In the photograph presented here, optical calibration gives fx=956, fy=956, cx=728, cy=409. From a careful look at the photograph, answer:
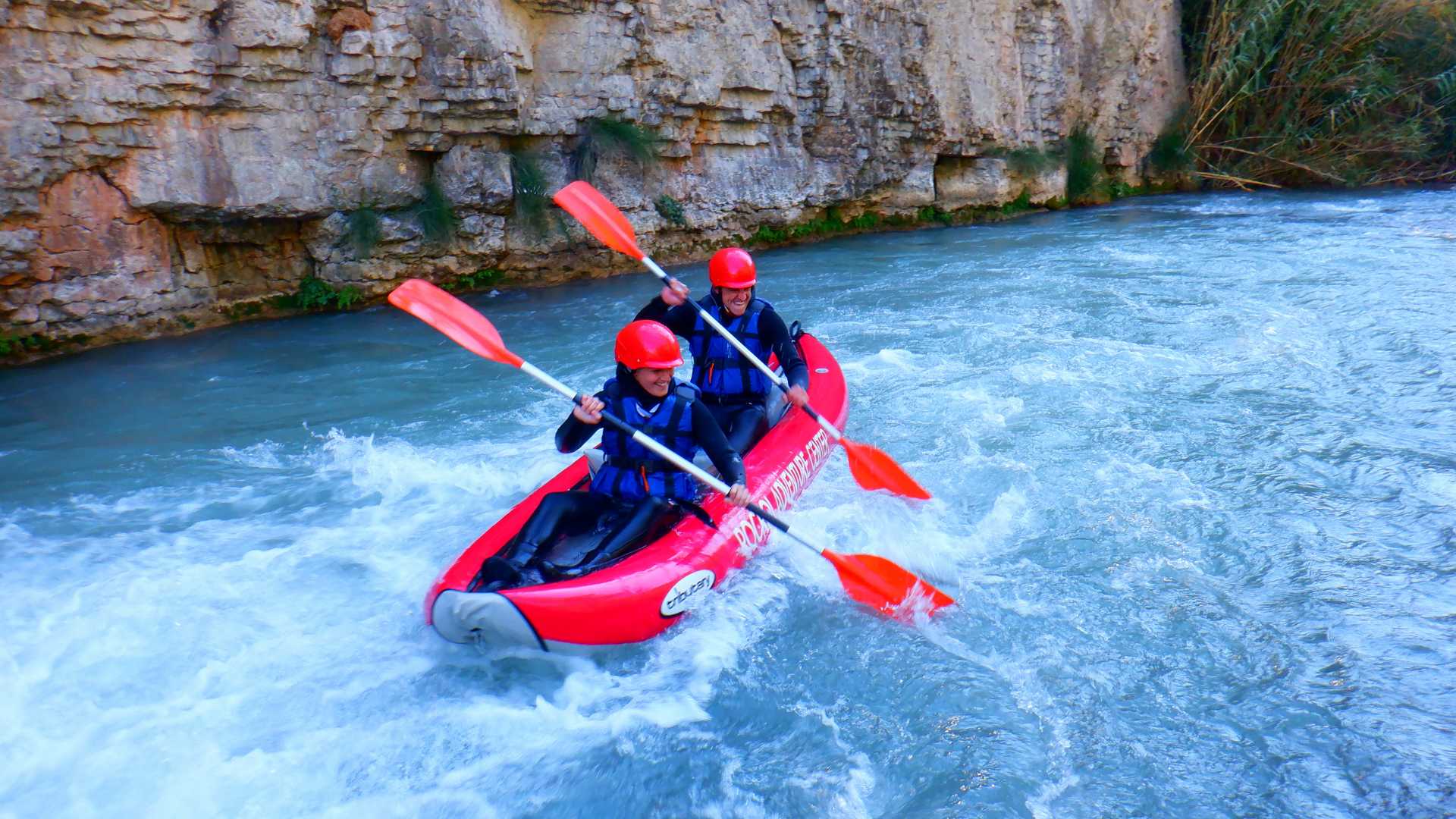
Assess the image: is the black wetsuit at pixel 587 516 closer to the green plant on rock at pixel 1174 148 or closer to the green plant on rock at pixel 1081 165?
the green plant on rock at pixel 1081 165

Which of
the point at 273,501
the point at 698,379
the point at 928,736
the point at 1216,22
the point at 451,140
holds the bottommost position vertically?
the point at 928,736

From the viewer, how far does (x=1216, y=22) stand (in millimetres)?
13086

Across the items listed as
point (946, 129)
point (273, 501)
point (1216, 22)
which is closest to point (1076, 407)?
point (273, 501)

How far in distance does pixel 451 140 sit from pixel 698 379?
4.37 meters

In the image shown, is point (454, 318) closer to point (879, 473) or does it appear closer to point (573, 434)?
point (573, 434)

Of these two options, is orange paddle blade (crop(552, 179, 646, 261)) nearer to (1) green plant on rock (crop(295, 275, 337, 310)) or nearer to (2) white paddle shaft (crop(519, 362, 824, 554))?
(2) white paddle shaft (crop(519, 362, 824, 554))

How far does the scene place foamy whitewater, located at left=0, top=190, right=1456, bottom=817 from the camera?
264 cm

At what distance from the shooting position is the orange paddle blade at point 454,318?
329cm

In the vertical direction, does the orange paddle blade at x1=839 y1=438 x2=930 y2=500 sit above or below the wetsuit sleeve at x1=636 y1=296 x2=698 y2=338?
below

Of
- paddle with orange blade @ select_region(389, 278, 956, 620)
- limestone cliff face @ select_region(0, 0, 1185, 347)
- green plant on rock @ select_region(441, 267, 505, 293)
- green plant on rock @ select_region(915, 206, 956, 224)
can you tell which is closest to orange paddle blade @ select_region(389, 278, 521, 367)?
paddle with orange blade @ select_region(389, 278, 956, 620)

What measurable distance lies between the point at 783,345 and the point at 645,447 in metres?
1.29

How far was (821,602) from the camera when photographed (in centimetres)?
352

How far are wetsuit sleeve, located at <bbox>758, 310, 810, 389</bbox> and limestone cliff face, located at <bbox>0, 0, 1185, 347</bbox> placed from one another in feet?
14.0

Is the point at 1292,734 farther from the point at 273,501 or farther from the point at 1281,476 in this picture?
the point at 273,501
